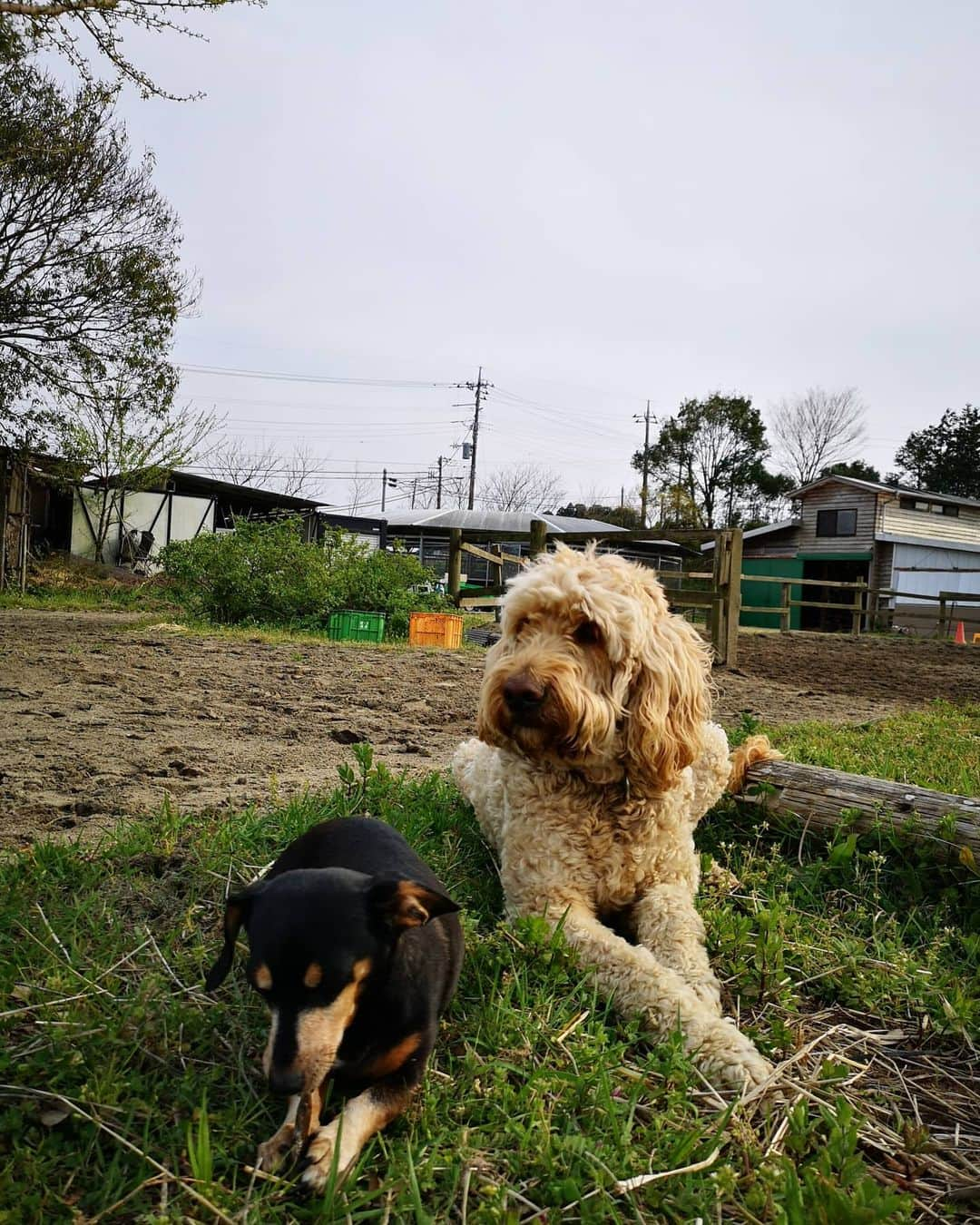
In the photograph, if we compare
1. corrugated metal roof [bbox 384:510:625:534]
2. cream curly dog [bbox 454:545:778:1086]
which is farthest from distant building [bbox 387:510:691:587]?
cream curly dog [bbox 454:545:778:1086]

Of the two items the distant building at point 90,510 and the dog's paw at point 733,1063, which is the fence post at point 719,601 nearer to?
the dog's paw at point 733,1063

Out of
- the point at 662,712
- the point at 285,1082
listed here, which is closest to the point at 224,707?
the point at 662,712

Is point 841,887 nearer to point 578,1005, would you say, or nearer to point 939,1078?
point 939,1078

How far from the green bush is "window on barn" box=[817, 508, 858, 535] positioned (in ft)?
89.3

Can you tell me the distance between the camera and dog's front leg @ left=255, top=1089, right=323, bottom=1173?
1.80m

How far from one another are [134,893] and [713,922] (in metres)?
2.11

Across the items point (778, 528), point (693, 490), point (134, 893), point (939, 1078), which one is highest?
point (693, 490)

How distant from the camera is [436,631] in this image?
12.8m

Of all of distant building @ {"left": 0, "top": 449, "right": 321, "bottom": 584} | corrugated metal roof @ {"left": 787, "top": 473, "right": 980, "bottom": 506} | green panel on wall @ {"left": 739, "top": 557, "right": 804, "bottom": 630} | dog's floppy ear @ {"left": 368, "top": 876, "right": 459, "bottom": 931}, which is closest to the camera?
dog's floppy ear @ {"left": 368, "top": 876, "right": 459, "bottom": 931}

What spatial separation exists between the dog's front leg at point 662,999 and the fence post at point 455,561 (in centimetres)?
1207

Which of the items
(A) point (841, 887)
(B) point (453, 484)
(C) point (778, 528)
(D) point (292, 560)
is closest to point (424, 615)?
(D) point (292, 560)

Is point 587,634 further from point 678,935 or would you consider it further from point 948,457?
point 948,457

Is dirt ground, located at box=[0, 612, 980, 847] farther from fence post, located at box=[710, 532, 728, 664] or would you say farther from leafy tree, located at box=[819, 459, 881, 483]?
leafy tree, located at box=[819, 459, 881, 483]

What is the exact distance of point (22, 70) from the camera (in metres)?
16.2
